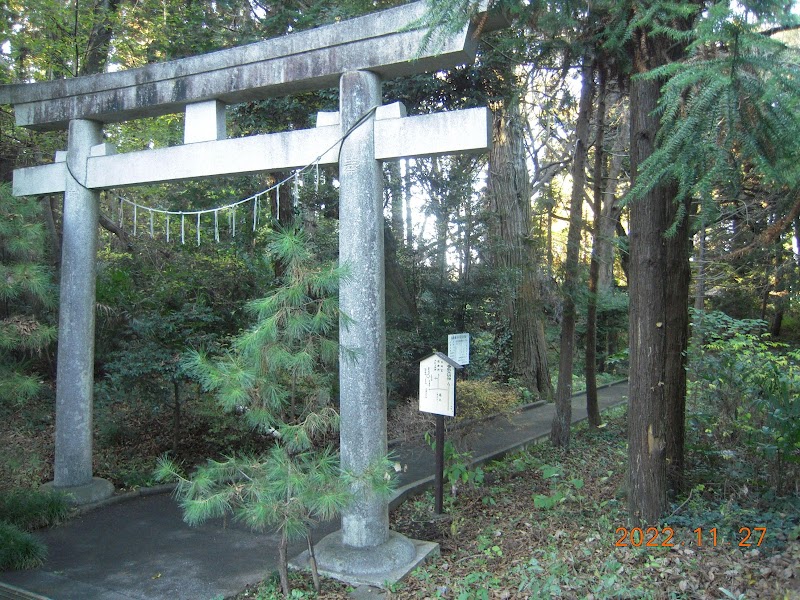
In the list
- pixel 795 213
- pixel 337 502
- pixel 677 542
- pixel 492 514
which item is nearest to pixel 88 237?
pixel 337 502

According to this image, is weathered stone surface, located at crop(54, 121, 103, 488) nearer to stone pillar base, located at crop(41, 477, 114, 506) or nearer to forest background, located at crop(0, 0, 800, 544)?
stone pillar base, located at crop(41, 477, 114, 506)

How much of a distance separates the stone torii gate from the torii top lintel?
13mm

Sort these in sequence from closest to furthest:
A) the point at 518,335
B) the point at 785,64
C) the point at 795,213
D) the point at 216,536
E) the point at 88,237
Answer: the point at 785,64, the point at 795,213, the point at 216,536, the point at 88,237, the point at 518,335

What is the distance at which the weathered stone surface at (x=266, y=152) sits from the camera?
5.30 meters

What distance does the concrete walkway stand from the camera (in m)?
5.08

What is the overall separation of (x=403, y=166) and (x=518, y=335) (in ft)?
15.5

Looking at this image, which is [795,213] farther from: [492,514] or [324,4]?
[324,4]

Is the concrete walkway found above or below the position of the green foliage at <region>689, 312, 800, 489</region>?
below

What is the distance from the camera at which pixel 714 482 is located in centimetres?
643

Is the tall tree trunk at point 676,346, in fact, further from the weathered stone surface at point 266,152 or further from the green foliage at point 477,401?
the weathered stone surface at point 266,152

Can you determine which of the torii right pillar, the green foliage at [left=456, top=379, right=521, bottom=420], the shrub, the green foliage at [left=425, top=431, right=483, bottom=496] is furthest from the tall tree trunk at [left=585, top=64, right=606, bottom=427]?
the shrub

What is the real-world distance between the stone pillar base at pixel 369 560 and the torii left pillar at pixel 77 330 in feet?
10.6
